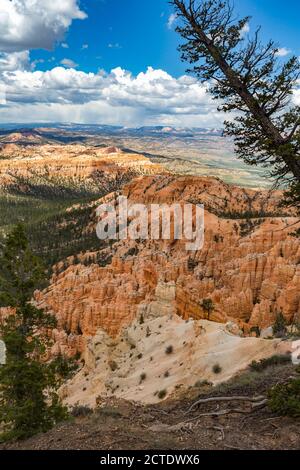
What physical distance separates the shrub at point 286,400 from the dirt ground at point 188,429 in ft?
0.66

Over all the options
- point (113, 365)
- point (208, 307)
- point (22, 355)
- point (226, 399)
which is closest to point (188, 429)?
point (226, 399)

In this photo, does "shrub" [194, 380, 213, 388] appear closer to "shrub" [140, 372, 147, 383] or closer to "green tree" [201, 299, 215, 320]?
"shrub" [140, 372, 147, 383]

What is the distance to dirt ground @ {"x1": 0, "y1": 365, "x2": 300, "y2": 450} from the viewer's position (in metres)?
10.1

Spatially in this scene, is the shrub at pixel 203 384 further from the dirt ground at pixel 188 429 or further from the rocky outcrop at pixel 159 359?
the dirt ground at pixel 188 429

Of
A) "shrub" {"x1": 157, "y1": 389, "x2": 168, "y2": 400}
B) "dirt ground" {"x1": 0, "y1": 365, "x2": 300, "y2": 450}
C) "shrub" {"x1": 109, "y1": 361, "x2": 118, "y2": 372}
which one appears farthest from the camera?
"shrub" {"x1": 109, "y1": 361, "x2": 118, "y2": 372}

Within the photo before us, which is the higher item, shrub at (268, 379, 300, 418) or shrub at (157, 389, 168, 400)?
shrub at (268, 379, 300, 418)

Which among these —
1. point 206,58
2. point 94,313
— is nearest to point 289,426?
point 206,58

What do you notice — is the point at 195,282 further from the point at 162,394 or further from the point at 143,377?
the point at 162,394

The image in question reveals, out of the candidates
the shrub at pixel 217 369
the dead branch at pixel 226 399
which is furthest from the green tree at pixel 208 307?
the dead branch at pixel 226 399

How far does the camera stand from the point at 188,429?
11500 mm

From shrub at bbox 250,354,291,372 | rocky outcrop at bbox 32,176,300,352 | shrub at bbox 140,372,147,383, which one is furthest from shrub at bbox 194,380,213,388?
rocky outcrop at bbox 32,176,300,352

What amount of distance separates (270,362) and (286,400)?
7.32 metres

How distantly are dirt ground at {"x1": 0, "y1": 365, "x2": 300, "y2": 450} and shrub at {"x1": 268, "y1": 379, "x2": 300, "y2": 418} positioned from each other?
0.66 ft
